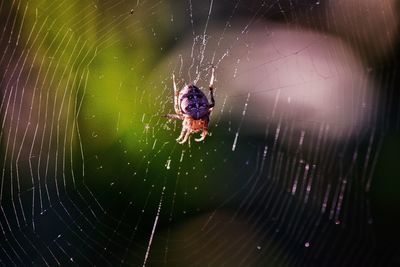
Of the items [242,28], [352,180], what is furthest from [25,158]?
[352,180]

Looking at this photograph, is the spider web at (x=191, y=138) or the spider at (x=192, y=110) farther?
the spider at (x=192, y=110)

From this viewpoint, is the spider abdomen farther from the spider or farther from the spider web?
the spider web

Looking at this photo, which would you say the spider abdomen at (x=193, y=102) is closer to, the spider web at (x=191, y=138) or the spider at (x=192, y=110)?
the spider at (x=192, y=110)

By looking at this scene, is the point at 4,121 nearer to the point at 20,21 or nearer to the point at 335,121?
the point at 20,21

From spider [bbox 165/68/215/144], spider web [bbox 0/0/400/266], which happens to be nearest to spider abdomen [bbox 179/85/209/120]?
spider [bbox 165/68/215/144]

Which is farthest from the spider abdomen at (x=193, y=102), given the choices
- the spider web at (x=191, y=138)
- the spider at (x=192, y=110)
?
the spider web at (x=191, y=138)

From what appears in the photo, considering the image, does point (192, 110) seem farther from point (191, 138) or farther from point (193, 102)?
point (191, 138)

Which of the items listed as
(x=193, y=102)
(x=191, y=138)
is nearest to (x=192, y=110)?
(x=193, y=102)
